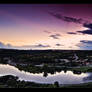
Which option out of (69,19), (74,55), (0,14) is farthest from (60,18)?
(0,14)

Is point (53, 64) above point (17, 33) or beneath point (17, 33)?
beneath

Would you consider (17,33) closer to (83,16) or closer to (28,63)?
(28,63)

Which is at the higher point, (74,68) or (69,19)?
(69,19)
